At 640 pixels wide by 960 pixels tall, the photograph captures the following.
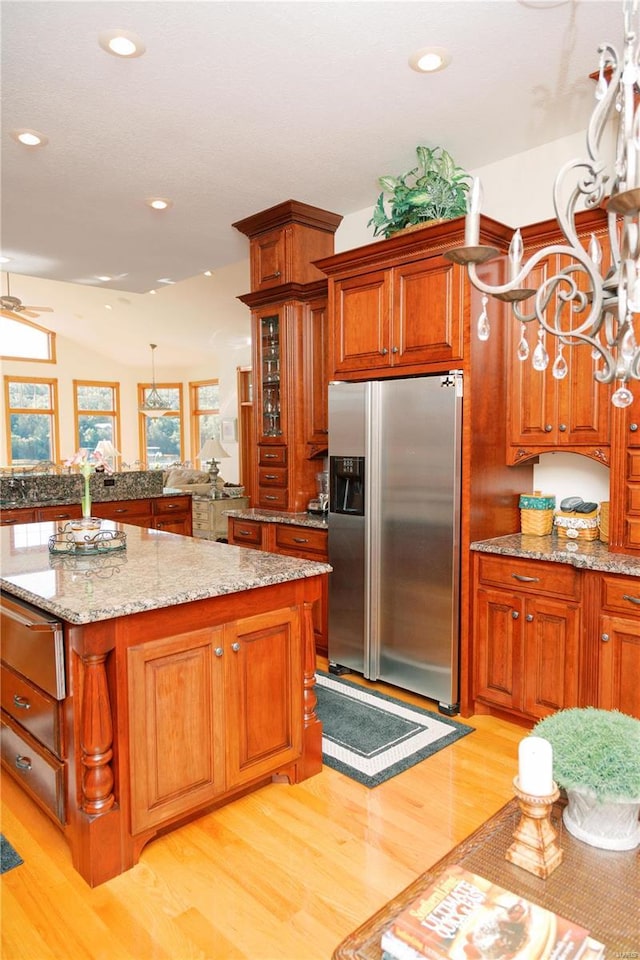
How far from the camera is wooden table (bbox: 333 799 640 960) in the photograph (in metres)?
1.06

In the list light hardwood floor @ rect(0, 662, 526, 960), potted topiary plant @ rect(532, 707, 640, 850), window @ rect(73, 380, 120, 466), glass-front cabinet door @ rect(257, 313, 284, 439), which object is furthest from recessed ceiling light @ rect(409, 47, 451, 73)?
window @ rect(73, 380, 120, 466)

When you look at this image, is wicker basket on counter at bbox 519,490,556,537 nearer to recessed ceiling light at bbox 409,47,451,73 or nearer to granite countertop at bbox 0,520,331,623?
granite countertop at bbox 0,520,331,623

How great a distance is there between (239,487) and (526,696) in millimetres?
6204

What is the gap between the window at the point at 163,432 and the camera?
546 inches

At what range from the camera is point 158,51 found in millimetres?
2480

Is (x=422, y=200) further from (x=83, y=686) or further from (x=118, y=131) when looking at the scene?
(x=83, y=686)

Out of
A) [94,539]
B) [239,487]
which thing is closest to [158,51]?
[94,539]

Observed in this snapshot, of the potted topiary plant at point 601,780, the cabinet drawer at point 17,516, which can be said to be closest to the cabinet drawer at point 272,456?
the cabinet drawer at point 17,516

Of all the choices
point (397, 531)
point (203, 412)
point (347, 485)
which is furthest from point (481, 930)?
point (203, 412)

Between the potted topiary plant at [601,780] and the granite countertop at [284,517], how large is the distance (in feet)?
8.35

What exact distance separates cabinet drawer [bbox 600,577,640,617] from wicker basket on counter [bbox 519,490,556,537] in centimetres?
69

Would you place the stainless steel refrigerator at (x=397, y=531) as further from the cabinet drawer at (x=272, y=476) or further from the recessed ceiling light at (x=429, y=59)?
the recessed ceiling light at (x=429, y=59)

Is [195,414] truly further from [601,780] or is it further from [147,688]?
[601,780]

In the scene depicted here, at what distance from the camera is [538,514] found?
3350mm
